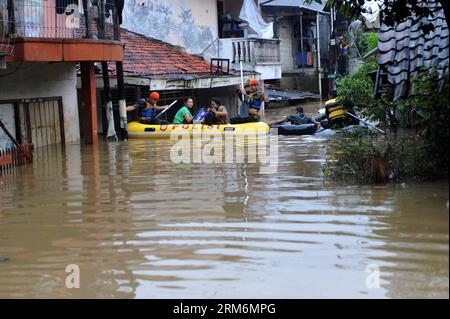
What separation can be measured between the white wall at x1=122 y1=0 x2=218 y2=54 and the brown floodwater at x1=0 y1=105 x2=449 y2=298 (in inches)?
508

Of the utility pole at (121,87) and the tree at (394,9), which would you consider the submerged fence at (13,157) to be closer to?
the utility pole at (121,87)

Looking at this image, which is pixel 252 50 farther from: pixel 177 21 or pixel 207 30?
pixel 177 21

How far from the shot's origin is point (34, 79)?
1609cm

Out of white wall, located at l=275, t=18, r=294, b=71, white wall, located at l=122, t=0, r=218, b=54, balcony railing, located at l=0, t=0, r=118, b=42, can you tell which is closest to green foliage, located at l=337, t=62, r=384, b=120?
balcony railing, located at l=0, t=0, r=118, b=42

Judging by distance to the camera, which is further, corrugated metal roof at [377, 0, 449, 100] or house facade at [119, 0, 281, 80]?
house facade at [119, 0, 281, 80]

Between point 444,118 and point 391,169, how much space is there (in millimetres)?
1850

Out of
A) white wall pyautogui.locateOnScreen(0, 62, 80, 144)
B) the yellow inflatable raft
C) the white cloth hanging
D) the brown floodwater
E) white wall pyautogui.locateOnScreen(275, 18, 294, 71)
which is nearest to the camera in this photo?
the brown floodwater

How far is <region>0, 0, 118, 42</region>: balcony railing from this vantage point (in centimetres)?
1362

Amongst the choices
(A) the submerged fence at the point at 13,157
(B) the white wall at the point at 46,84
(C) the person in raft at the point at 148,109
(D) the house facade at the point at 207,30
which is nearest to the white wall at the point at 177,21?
(D) the house facade at the point at 207,30

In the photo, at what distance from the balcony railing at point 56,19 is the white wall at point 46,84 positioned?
117cm

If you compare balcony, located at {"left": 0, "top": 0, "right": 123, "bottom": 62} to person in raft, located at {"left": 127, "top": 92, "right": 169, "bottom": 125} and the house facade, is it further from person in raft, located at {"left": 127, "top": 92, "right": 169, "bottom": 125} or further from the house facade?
the house facade

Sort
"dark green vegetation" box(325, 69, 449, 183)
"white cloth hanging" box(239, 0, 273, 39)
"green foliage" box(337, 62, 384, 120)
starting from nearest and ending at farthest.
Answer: "dark green vegetation" box(325, 69, 449, 183) → "green foliage" box(337, 62, 384, 120) → "white cloth hanging" box(239, 0, 273, 39)

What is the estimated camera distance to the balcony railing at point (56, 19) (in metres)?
13.6

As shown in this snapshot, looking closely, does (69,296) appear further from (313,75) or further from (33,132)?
(313,75)
